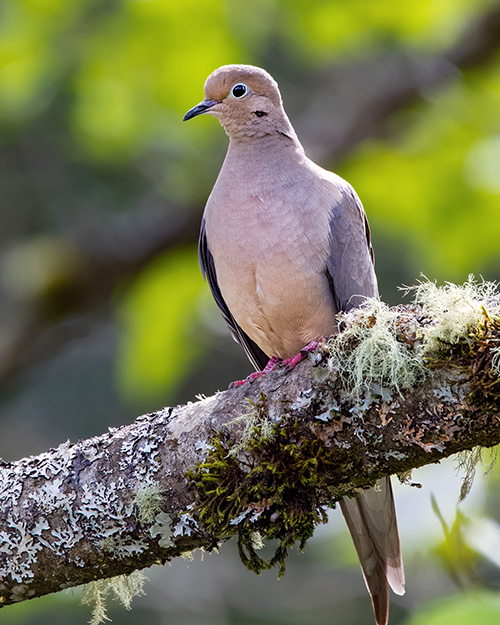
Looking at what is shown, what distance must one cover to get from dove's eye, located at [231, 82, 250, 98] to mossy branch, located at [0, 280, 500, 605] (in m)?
1.71

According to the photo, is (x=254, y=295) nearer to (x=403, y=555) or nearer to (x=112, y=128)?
(x=403, y=555)

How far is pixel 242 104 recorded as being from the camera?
3.76m

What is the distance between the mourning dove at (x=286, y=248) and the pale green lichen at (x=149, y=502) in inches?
35.1

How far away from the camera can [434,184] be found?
4.47m

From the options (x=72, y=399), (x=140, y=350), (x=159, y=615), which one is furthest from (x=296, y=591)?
(x=72, y=399)

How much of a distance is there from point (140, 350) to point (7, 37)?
77.1 inches

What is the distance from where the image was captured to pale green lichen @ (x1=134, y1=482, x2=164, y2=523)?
8.26 feet

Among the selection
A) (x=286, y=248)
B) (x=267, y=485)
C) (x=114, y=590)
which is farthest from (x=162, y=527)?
(x=286, y=248)

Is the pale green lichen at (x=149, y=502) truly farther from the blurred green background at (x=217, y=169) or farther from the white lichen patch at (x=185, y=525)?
the blurred green background at (x=217, y=169)

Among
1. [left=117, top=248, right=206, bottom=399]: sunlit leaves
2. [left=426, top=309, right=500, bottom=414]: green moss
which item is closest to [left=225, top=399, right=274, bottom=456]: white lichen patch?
[left=426, top=309, right=500, bottom=414]: green moss

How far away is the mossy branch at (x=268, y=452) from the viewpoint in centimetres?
215

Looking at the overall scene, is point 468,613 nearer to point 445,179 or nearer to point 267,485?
point 267,485

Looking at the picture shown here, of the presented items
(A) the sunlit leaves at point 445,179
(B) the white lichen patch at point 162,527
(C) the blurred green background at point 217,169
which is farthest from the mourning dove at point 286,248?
(B) the white lichen patch at point 162,527

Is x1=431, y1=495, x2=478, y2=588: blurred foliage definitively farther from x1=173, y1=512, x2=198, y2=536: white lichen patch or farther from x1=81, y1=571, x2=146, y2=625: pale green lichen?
x1=81, y1=571, x2=146, y2=625: pale green lichen
